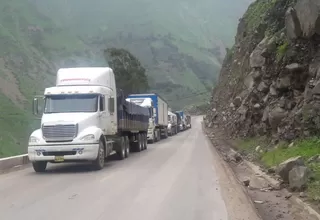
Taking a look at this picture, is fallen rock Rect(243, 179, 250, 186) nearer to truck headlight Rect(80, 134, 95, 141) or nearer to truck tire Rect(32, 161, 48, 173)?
truck headlight Rect(80, 134, 95, 141)

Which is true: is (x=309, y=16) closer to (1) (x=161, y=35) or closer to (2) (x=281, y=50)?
(2) (x=281, y=50)

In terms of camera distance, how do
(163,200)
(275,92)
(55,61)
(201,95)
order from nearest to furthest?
(163,200) → (275,92) → (55,61) → (201,95)

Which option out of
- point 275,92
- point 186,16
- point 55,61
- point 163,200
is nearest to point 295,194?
point 163,200

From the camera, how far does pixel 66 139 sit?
51.0ft

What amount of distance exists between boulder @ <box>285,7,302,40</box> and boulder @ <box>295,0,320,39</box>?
0.19 meters

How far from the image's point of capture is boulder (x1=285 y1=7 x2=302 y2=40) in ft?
54.5

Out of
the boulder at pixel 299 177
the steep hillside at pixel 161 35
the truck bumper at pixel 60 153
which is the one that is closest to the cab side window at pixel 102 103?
the truck bumper at pixel 60 153

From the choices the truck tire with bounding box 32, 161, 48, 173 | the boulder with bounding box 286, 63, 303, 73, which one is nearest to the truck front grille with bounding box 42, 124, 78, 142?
the truck tire with bounding box 32, 161, 48, 173

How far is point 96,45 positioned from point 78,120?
117m

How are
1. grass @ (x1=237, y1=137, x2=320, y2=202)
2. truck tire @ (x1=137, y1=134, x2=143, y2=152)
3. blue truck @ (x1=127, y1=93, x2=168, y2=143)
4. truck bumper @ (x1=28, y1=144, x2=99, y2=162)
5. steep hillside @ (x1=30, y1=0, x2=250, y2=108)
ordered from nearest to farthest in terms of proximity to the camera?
grass @ (x1=237, y1=137, x2=320, y2=202) < truck bumper @ (x1=28, y1=144, x2=99, y2=162) < truck tire @ (x1=137, y1=134, x2=143, y2=152) < blue truck @ (x1=127, y1=93, x2=168, y2=143) < steep hillside @ (x1=30, y1=0, x2=250, y2=108)

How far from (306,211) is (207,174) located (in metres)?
6.09

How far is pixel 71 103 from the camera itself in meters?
16.7

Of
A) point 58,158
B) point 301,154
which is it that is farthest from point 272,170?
point 58,158

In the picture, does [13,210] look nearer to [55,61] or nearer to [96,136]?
[96,136]
